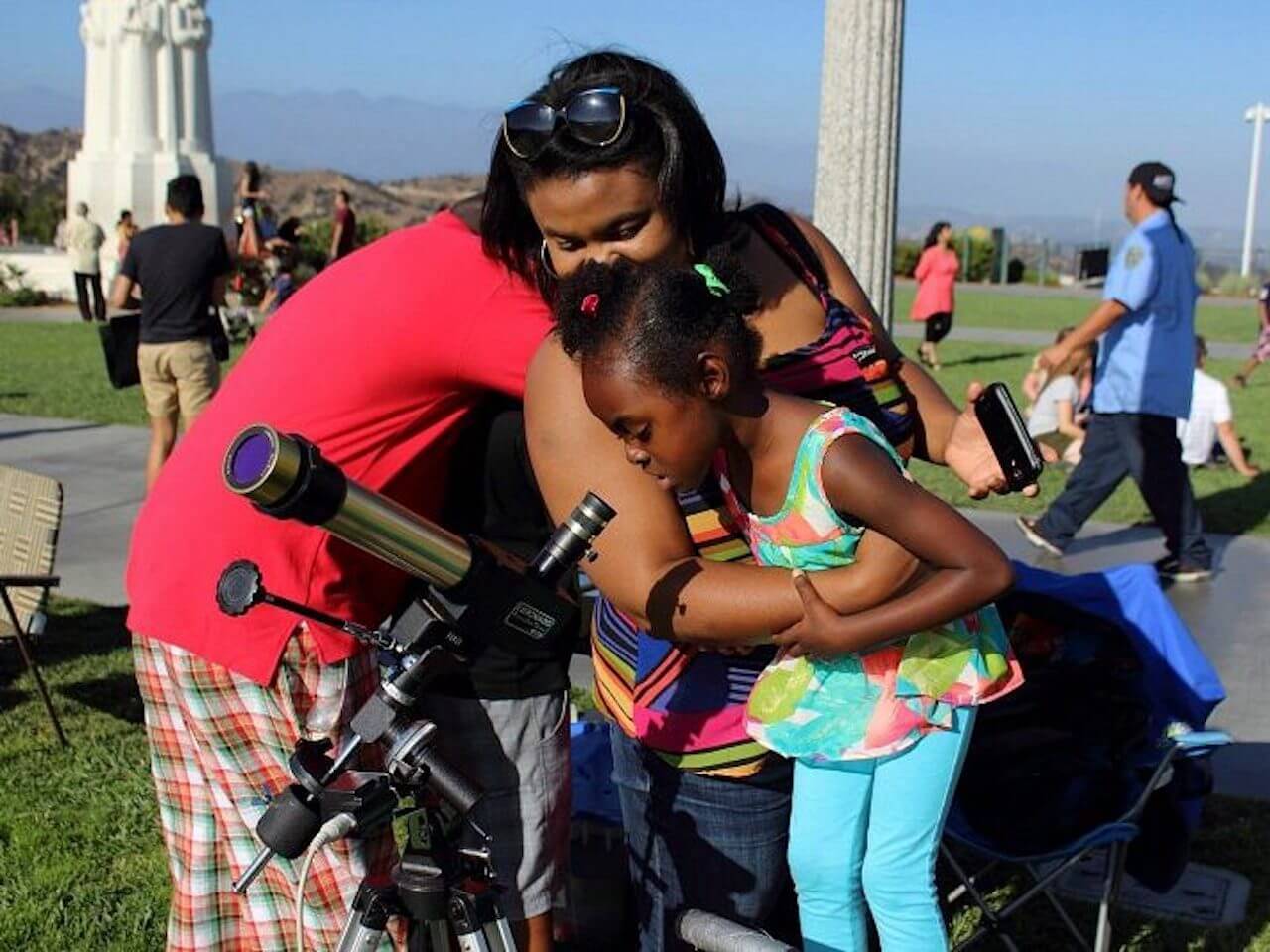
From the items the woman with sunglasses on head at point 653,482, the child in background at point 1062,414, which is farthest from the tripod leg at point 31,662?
the child in background at point 1062,414

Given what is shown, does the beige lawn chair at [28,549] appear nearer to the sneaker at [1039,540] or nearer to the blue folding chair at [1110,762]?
the blue folding chair at [1110,762]

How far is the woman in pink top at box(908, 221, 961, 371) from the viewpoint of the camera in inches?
708

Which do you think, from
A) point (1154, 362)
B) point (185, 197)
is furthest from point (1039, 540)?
point (185, 197)

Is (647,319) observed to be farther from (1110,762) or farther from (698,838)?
(1110,762)

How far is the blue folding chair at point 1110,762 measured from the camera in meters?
3.40

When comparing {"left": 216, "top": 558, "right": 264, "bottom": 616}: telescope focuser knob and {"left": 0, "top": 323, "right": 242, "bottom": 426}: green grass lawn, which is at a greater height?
{"left": 216, "top": 558, "right": 264, "bottom": 616}: telescope focuser knob

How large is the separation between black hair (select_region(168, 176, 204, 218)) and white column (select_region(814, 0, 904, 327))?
5.14 m

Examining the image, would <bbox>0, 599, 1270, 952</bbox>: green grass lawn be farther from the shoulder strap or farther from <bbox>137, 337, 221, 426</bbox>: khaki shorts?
<bbox>137, 337, 221, 426</bbox>: khaki shorts

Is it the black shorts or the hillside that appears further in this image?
the hillside

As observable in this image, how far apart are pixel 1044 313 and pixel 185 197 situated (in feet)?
77.2

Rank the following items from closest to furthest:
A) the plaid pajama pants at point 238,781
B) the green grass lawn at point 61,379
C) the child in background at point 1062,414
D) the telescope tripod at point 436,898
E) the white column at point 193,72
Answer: the telescope tripod at point 436,898, the plaid pajama pants at point 238,781, the child in background at point 1062,414, the green grass lawn at point 61,379, the white column at point 193,72

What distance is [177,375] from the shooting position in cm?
921

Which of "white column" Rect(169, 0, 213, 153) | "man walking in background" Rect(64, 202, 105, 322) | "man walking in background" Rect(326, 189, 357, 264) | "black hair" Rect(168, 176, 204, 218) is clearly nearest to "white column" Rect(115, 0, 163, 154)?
"white column" Rect(169, 0, 213, 153)

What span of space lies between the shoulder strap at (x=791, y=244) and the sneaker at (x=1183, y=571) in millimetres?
5953
